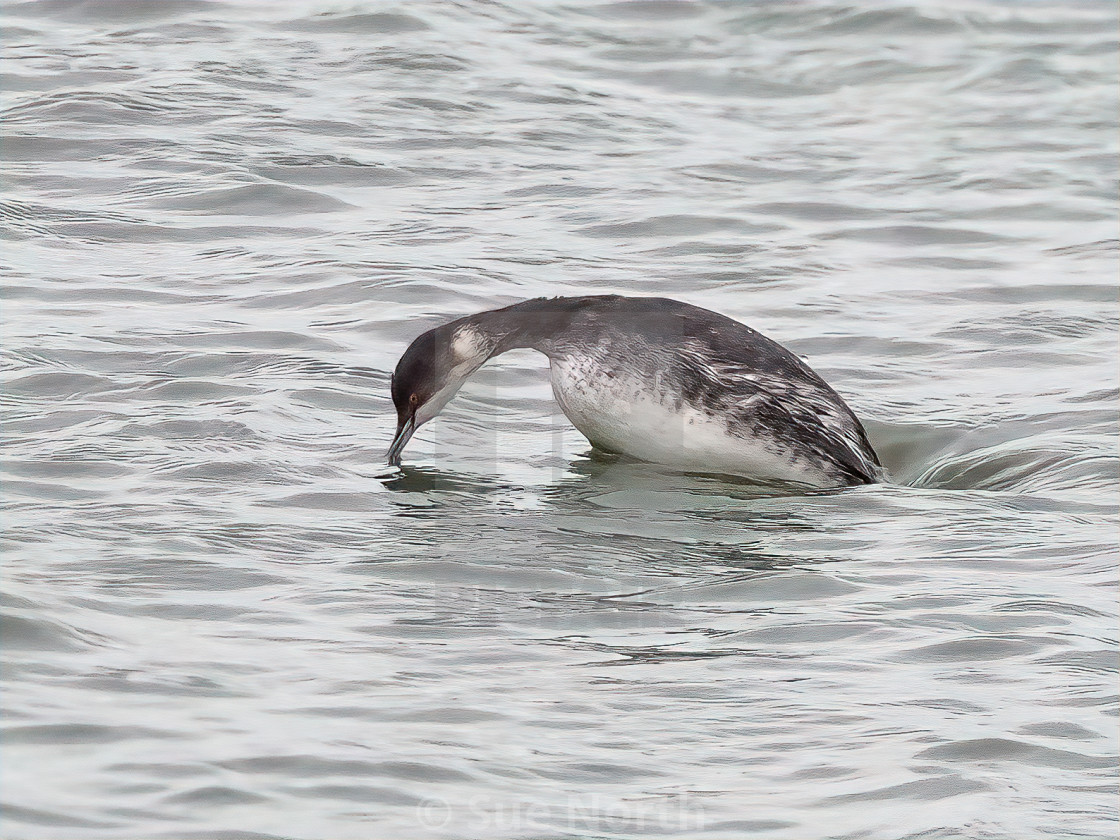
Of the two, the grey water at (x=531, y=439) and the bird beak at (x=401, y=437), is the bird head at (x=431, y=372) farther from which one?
the grey water at (x=531, y=439)

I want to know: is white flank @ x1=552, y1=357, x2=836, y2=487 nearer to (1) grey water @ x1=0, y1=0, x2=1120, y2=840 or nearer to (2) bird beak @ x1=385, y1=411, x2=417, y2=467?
(1) grey water @ x1=0, y1=0, x2=1120, y2=840

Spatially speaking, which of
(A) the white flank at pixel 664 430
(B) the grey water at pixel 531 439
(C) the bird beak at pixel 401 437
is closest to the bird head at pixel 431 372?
(C) the bird beak at pixel 401 437

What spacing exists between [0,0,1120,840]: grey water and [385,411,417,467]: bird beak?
0.12 metres

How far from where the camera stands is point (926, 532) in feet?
23.8

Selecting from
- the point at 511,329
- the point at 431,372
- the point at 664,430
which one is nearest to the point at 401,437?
the point at 431,372

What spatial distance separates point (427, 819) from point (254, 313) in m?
5.48

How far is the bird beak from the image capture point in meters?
7.93

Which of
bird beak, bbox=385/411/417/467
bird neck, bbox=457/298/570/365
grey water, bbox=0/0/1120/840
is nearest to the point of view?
grey water, bbox=0/0/1120/840

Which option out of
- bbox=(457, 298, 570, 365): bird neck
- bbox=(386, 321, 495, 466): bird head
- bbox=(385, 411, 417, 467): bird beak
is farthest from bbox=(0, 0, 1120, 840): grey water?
bbox=(457, 298, 570, 365): bird neck

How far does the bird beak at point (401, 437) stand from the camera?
793 centimetres

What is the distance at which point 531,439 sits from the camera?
8.65 m

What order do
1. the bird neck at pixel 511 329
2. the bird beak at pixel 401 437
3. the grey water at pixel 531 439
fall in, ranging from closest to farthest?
the grey water at pixel 531 439 → the bird beak at pixel 401 437 → the bird neck at pixel 511 329

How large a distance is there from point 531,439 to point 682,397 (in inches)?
36.0

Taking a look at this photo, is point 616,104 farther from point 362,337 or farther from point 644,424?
point 644,424
